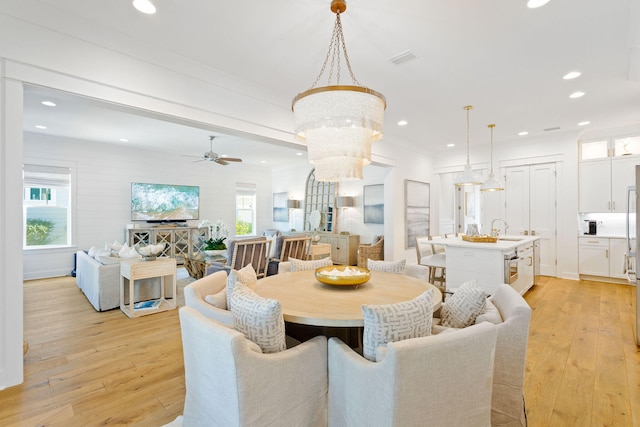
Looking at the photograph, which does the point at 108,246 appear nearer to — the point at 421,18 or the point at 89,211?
the point at 89,211

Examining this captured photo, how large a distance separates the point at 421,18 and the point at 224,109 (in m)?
2.15

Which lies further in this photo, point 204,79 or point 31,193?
point 31,193

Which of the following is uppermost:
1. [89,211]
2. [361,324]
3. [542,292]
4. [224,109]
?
[224,109]

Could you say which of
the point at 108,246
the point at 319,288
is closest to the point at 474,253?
the point at 319,288

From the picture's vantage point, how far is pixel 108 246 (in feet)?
15.6

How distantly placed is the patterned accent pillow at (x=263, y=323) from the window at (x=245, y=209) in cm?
751

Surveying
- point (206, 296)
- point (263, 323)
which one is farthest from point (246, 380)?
point (206, 296)

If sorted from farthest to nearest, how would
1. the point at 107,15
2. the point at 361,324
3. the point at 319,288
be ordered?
1. the point at 107,15
2. the point at 319,288
3. the point at 361,324

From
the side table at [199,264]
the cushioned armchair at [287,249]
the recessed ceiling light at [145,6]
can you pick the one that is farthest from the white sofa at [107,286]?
the recessed ceiling light at [145,6]

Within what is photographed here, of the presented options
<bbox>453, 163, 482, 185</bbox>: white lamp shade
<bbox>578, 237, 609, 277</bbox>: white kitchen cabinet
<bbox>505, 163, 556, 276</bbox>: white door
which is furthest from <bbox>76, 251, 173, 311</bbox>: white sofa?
<bbox>578, 237, 609, 277</bbox>: white kitchen cabinet

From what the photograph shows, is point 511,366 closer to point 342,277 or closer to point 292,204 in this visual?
point 342,277

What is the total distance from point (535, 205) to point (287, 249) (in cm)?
527

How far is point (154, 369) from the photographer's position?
2.45 meters

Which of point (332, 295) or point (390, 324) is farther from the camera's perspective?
point (332, 295)
